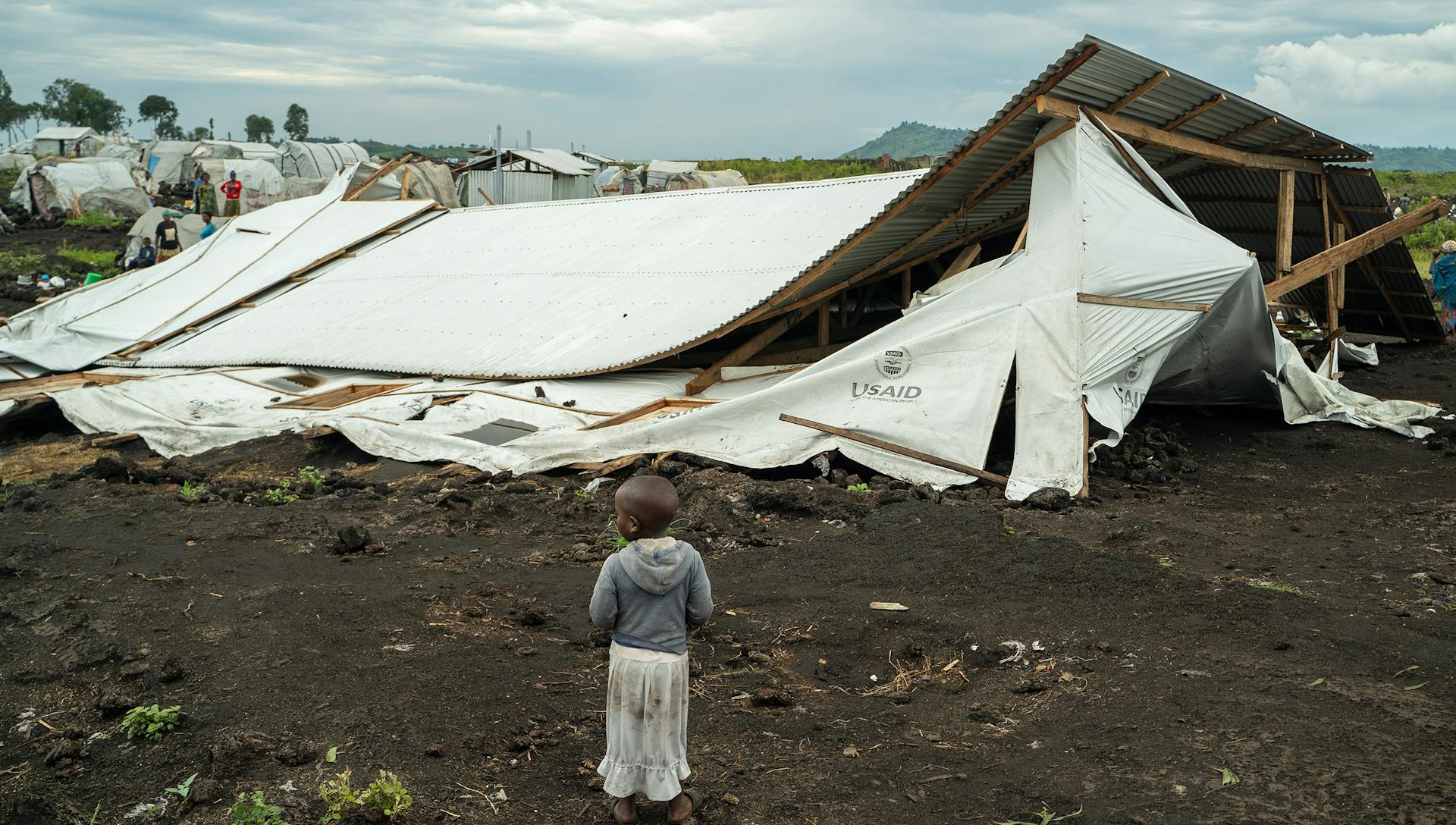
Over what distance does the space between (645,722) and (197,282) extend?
1326 centimetres

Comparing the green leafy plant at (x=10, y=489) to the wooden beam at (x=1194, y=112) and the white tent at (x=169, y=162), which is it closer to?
the wooden beam at (x=1194, y=112)

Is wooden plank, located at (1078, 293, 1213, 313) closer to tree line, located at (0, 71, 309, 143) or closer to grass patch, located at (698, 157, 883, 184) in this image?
grass patch, located at (698, 157, 883, 184)

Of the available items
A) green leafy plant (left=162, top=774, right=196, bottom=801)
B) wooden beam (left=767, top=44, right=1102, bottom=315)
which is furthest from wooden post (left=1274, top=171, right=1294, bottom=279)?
green leafy plant (left=162, top=774, right=196, bottom=801)

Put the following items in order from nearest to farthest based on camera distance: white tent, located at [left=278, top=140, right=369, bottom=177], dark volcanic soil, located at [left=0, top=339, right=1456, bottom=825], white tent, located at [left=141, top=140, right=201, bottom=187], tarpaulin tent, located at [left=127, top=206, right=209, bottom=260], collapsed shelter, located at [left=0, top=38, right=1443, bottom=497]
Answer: dark volcanic soil, located at [left=0, top=339, right=1456, bottom=825] < collapsed shelter, located at [left=0, top=38, right=1443, bottom=497] < tarpaulin tent, located at [left=127, top=206, right=209, bottom=260] < white tent, located at [left=278, top=140, right=369, bottom=177] < white tent, located at [left=141, top=140, right=201, bottom=187]

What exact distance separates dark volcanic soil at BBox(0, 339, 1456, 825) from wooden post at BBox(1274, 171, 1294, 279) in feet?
9.58

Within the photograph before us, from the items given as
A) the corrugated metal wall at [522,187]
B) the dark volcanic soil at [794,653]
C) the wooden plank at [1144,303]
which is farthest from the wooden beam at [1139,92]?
the corrugated metal wall at [522,187]

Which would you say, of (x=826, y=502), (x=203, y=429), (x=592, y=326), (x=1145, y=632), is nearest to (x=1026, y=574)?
(x=1145, y=632)

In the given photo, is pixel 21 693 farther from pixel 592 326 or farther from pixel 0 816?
pixel 592 326

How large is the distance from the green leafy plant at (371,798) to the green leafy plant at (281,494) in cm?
438

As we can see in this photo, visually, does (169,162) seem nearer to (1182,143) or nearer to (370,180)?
(370,180)

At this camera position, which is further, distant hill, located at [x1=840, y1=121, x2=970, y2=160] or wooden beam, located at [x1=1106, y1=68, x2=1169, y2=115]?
distant hill, located at [x1=840, y1=121, x2=970, y2=160]

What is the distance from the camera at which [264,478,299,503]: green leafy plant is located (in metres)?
7.17

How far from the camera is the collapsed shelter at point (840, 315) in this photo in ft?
23.5

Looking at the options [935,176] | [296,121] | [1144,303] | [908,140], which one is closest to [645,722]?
[1144,303]
